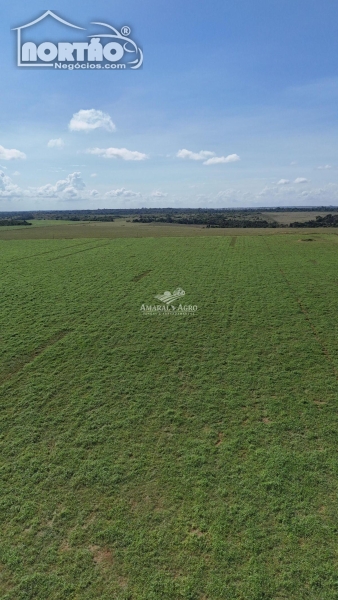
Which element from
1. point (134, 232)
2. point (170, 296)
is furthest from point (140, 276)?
point (134, 232)

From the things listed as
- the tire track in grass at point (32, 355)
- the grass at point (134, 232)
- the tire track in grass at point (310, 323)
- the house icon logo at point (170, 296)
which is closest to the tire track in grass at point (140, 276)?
the house icon logo at point (170, 296)

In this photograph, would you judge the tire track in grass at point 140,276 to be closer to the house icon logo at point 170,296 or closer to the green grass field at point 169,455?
the house icon logo at point 170,296

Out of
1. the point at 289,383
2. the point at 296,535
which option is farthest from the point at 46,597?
the point at 289,383

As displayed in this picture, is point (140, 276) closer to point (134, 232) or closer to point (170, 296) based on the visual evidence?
point (170, 296)

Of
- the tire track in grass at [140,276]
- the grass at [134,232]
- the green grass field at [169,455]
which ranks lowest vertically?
the green grass field at [169,455]

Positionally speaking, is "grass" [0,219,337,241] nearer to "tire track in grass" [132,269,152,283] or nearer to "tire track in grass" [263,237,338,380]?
"tire track in grass" [132,269,152,283]

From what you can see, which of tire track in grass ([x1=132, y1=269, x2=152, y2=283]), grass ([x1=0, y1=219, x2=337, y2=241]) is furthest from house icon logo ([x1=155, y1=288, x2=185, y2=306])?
grass ([x1=0, y1=219, x2=337, y2=241])
